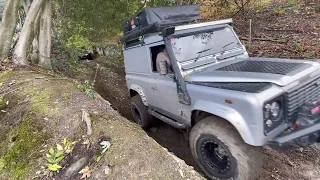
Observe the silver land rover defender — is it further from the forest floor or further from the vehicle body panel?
the forest floor

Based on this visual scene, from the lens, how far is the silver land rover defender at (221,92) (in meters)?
2.79

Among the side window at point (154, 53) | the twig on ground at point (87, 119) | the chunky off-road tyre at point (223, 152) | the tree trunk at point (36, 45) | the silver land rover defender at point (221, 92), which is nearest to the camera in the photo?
the silver land rover defender at point (221, 92)

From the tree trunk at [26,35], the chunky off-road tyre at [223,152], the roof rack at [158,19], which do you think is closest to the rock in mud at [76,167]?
the chunky off-road tyre at [223,152]

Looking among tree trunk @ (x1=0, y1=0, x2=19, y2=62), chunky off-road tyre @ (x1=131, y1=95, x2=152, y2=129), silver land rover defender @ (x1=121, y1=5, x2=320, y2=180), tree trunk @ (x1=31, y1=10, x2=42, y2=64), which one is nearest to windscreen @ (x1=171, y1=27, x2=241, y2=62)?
silver land rover defender @ (x1=121, y1=5, x2=320, y2=180)

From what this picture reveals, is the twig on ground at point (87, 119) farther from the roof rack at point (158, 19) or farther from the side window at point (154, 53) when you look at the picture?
the roof rack at point (158, 19)

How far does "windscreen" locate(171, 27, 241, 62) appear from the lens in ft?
13.2

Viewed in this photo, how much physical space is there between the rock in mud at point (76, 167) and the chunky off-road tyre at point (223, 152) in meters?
1.41

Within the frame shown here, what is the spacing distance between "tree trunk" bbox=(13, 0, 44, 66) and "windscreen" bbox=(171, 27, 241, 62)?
4794 millimetres

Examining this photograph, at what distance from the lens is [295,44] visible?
304 inches

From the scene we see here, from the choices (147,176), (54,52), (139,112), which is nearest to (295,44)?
(139,112)

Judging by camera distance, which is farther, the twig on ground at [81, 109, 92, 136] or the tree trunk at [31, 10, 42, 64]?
the tree trunk at [31, 10, 42, 64]

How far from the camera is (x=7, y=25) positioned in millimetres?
6676

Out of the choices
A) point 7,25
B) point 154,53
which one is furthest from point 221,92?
point 7,25

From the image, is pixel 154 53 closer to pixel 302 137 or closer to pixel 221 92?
pixel 221 92
